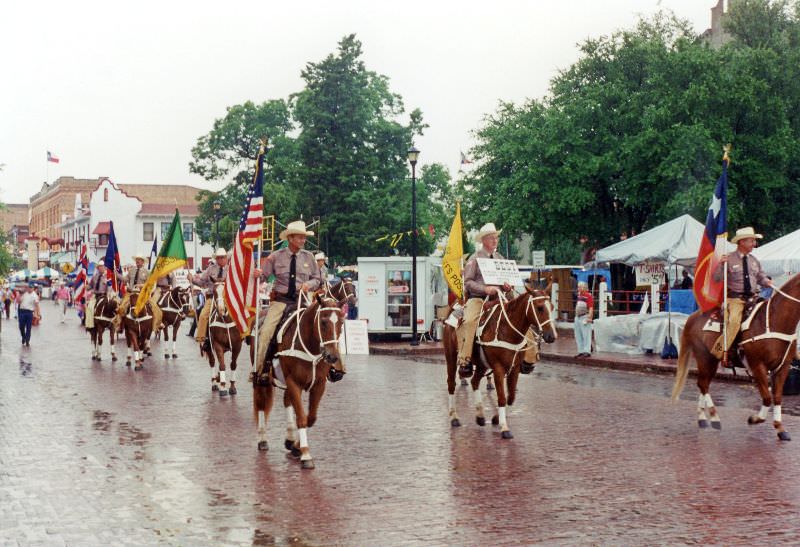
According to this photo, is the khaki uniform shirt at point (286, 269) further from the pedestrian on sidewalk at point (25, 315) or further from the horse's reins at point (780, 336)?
the pedestrian on sidewalk at point (25, 315)

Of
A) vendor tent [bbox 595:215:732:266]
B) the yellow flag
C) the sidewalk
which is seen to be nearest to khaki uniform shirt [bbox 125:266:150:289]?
the yellow flag

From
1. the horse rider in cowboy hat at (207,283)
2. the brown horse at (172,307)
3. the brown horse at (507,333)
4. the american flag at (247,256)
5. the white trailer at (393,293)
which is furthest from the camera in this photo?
the white trailer at (393,293)

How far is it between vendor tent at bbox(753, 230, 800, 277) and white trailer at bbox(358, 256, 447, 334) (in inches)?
432

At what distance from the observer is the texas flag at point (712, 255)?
12578 millimetres

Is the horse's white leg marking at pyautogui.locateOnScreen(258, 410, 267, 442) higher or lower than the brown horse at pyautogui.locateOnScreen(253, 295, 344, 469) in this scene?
lower

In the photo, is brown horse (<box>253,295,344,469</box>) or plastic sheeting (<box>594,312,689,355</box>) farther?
plastic sheeting (<box>594,312,689,355</box>)

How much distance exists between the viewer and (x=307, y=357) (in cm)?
1004

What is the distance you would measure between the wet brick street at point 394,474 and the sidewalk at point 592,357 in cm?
392

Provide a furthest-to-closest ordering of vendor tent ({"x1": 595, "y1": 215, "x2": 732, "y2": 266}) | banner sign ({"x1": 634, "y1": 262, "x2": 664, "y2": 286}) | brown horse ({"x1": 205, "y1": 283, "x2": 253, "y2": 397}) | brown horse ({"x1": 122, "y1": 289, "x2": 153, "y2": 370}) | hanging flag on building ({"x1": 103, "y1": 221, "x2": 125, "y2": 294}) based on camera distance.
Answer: banner sign ({"x1": 634, "y1": 262, "x2": 664, "y2": 286}) → vendor tent ({"x1": 595, "y1": 215, "x2": 732, "y2": 266}) → hanging flag on building ({"x1": 103, "y1": 221, "x2": 125, "y2": 294}) → brown horse ({"x1": 122, "y1": 289, "x2": 153, "y2": 370}) → brown horse ({"x1": 205, "y1": 283, "x2": 253, "y2": 397})

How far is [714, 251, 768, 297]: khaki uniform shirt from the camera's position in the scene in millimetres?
12461

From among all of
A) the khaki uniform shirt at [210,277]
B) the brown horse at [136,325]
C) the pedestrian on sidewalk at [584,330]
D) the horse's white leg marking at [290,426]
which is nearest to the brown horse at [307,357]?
the horse's white leg marking at [290,426]

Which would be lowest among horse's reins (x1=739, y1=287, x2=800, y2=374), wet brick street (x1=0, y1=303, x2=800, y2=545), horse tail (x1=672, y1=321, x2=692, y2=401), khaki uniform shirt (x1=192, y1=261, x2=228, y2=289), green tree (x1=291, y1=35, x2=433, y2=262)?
wet brick street (x1=0, y1=303, x2=800, y2=545)

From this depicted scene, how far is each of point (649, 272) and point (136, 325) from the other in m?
13.8

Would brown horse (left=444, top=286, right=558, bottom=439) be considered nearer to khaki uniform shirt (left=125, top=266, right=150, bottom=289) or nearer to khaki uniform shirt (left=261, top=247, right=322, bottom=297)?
khaki uniform shirt (left=261, top=247, right=322, bottom=297)
